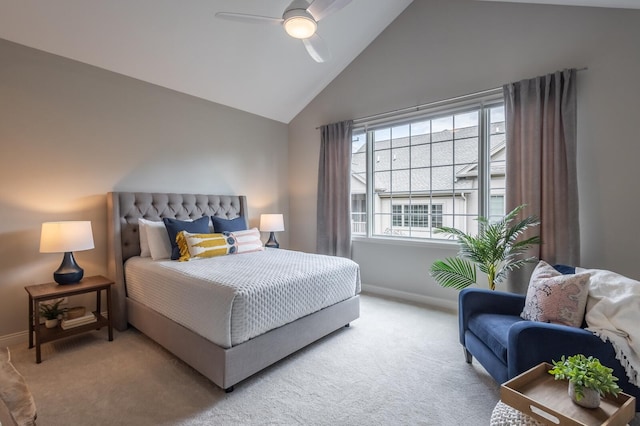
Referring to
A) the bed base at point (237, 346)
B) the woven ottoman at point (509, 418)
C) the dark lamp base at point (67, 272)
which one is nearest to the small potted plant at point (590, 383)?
the woven ottoman at point (509, 418)

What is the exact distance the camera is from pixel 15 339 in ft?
8.60

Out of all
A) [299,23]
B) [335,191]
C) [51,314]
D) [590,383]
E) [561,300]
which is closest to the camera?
[590,383]

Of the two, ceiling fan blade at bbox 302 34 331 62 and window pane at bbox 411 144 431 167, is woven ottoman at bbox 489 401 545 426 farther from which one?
window pane at bbox 411 144 431 167

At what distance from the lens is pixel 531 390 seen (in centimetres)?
131

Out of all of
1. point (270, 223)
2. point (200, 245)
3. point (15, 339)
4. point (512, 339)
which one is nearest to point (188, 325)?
point (200, 245)

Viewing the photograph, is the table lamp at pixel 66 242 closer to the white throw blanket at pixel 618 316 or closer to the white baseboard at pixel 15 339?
the white baseboard at pixel 15 339

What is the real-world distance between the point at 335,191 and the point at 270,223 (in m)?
1.07

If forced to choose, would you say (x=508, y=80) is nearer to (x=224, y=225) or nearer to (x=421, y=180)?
(x=421, y=180)

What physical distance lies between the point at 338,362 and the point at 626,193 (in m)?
2.80

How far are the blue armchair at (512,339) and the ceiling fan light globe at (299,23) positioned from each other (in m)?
2.38

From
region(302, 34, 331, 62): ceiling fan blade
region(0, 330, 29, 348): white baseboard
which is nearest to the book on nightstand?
region(0, 330, 29, 348): white baseboard

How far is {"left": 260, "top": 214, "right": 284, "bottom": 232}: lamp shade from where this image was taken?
14.2 feet

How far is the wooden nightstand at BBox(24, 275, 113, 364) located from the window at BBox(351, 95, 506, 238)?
10.3 feet

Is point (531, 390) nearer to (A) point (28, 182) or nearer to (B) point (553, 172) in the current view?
(B) point (553, 172)
